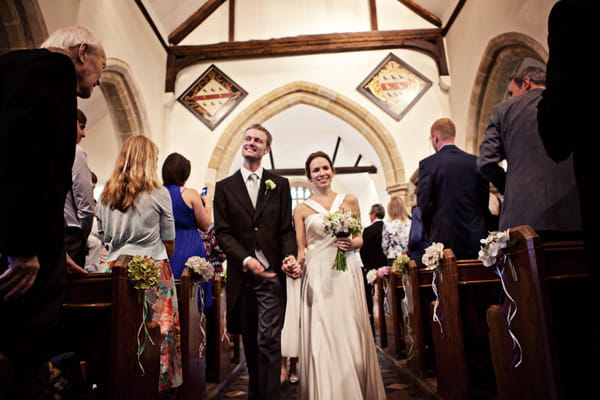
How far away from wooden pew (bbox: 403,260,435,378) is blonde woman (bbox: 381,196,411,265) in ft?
6.48

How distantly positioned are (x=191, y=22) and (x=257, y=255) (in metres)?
8.29

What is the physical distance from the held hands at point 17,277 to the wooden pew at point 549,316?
1.64 meters

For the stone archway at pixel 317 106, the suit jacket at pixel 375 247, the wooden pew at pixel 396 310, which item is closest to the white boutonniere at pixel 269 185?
the wooden pew at pixel 396 310

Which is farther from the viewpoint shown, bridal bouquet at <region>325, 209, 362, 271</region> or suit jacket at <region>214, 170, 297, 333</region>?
bridal bouquet at <region>325, 209, 362, 271</region>

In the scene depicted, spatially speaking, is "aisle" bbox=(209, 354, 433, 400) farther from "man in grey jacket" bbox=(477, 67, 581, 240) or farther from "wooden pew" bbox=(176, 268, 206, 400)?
"man in grey jacket" bbox=(477, 67, 581, 240)

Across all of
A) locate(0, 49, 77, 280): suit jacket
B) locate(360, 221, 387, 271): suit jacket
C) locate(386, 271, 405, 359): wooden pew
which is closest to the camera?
locate(0, 49, 77, 280): suit jacket

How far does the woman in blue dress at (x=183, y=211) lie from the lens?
292 cm

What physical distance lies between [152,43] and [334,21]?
3885 millimetres

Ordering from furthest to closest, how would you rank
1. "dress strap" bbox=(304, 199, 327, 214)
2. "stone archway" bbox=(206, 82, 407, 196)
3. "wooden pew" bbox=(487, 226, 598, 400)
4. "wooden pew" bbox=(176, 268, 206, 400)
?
"stone archway" bbox=(206, 82, 407, 196) < "dress strap" bbox=(304, 199, 327, 214) < "wooden pew" bbox=(176, 268, 206, 400) < "wooden pew" bbox=(487, 226, 598, 400)

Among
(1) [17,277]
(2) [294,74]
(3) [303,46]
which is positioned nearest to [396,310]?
(1) [17,277]

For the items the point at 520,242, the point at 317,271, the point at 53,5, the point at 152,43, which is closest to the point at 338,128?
the point at 152,43

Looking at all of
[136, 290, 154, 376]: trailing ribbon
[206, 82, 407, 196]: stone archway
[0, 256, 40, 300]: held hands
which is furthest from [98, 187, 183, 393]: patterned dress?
[206, 82, 407, 196]: stone archway

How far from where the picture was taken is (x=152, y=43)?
8195 millimetres

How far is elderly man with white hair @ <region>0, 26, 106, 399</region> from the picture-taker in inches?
40.8
